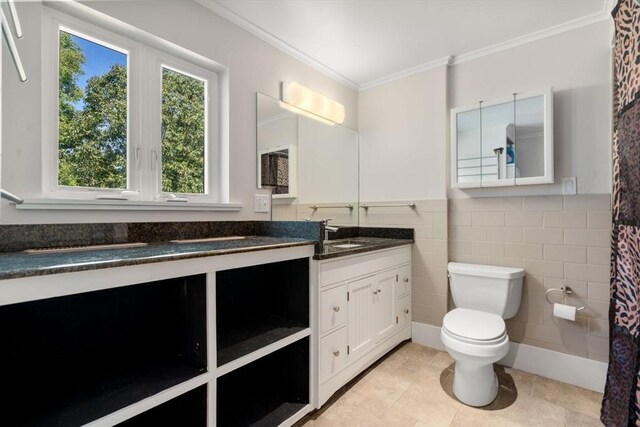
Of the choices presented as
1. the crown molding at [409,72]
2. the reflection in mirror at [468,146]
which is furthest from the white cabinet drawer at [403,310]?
the crown molding at [409,72]

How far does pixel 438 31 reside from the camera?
6.65 feet

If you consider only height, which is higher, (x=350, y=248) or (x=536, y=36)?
(x=536, y=36)

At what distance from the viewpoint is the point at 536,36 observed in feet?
6.78

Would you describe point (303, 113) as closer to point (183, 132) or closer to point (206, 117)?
point (206, 117)

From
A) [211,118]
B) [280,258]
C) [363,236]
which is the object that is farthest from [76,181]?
[363,236]

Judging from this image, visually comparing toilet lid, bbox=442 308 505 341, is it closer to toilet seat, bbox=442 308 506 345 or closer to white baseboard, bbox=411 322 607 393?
toilet seat, bbox=442 308 506 345

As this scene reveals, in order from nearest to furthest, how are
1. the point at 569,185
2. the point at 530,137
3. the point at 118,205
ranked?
the point at 118,205
the point at 569,185
the point at 530,137

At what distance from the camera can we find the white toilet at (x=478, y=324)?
5.30 feet

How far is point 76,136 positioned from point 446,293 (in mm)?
2503

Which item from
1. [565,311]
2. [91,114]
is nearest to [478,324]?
[565,311]

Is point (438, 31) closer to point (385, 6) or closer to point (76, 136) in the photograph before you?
point (385, 6)

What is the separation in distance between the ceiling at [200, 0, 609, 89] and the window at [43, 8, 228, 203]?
1.56ft

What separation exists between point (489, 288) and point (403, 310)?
656 mm

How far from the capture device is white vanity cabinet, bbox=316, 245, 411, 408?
1.65 meters
